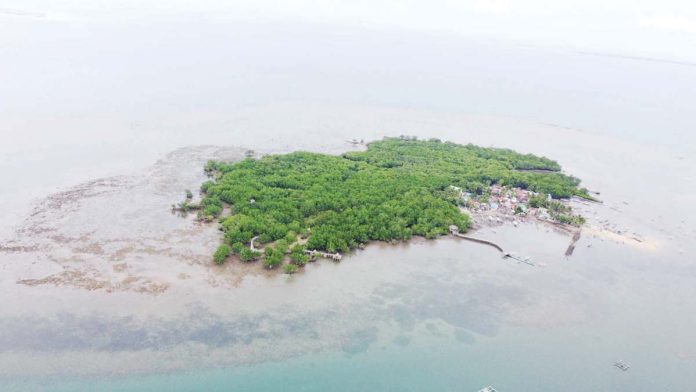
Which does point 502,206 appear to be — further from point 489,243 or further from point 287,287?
point 287,287

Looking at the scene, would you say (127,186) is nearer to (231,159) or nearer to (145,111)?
(231,159)

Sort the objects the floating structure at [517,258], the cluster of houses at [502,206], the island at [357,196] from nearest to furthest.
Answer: the island at [357,196]
the floating structure at [517,258]
the cluster of houses at [502,206]

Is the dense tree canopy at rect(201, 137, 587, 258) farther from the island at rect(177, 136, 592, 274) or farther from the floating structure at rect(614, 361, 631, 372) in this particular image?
the floating structure at rect(614, 361, 631, 372)

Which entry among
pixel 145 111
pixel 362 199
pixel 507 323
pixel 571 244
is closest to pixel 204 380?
pixel 507 323

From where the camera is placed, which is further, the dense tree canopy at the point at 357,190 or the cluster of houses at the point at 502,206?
the cluster of houses at the point at 502,206

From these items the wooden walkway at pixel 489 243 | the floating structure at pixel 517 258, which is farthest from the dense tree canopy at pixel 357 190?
the floating structure at pixel 517 258

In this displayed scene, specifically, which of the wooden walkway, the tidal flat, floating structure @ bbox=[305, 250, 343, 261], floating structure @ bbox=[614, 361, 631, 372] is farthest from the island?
floating structure @ bbox=[614, 361, 631, 372]

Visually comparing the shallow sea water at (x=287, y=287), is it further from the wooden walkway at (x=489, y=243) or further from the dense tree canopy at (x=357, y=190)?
the dense tree canopy at (x=357, y=190)
